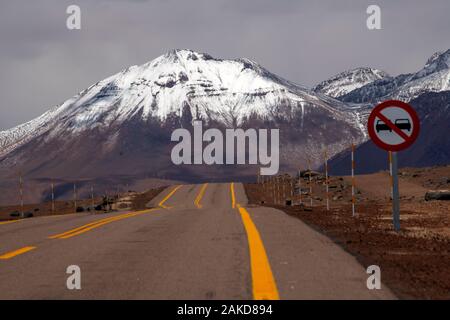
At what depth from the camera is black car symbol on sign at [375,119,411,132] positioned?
15.8m

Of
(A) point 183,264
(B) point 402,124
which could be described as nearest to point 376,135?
(B) point 402,124

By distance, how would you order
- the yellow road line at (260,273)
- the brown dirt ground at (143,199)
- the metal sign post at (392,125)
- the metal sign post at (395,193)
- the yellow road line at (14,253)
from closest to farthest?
the yellow road line at (260,273) < the yellow road line at (14,253) < the metal sign post at (392,125) < the metal sign post at (395,193) < the brown dirt ground at (143,199)

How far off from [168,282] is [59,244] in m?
5.73

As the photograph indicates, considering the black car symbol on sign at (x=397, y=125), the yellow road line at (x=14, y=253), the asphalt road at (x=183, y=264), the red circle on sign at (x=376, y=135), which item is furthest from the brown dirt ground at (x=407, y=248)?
the yellow road line at (x=14, y=253)

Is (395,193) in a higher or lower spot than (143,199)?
higher

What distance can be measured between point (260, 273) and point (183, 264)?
1554mm

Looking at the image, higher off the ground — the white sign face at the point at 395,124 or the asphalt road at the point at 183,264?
the white sign face at the point at 395,124

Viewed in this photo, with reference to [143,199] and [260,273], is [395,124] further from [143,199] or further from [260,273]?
[143,199]

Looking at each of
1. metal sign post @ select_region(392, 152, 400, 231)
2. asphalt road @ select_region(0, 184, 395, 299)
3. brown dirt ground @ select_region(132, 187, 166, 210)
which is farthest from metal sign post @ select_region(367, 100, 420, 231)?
brown dirt ground @ select_region(132, 187, 166, 210)

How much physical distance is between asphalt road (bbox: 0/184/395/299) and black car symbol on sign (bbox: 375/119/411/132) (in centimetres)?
260

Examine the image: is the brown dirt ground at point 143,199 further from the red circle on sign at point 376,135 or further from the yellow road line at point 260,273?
the yellow road line at point 260,273

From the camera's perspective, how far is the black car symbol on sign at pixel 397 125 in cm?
1584

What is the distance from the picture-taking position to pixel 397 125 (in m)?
15.9

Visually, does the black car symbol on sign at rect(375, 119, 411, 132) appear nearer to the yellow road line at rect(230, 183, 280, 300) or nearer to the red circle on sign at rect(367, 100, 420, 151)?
the red circle on sign at rect(367, 100, 420, 151)
